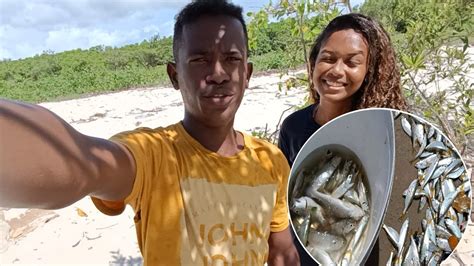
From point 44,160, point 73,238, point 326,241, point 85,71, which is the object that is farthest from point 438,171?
point 85,71

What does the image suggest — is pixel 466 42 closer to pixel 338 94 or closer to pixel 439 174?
Result: pixel 338 94

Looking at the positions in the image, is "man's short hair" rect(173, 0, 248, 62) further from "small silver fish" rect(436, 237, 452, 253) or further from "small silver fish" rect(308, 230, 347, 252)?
"small silver fish" rect(436, 237, 452, 253)

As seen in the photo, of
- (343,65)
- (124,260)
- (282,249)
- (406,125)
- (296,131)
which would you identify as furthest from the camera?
(124,260)

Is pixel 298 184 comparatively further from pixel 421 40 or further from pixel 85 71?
pixel 85 71

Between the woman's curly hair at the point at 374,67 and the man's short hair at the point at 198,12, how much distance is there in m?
0.54

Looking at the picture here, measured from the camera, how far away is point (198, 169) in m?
1.11

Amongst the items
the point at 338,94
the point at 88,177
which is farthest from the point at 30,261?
the point at 88,177

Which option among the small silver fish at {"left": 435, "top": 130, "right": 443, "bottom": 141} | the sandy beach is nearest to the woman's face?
the small silver fish at {"left": 435, "top": 130, "right": 443, "bottom": 141}

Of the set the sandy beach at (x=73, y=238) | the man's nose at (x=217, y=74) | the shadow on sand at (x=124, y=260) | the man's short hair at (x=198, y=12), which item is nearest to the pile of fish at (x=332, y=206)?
the man's nose at (x=217, y=74)

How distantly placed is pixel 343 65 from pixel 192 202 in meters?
0.79

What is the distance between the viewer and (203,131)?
1.19m

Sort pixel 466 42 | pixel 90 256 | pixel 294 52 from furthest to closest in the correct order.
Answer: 1. pixel 90 256
2. pixel 294 52
3. pixel 466 42

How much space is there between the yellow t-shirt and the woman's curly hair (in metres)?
0.61

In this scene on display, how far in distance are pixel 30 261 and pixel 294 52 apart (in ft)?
8.83
